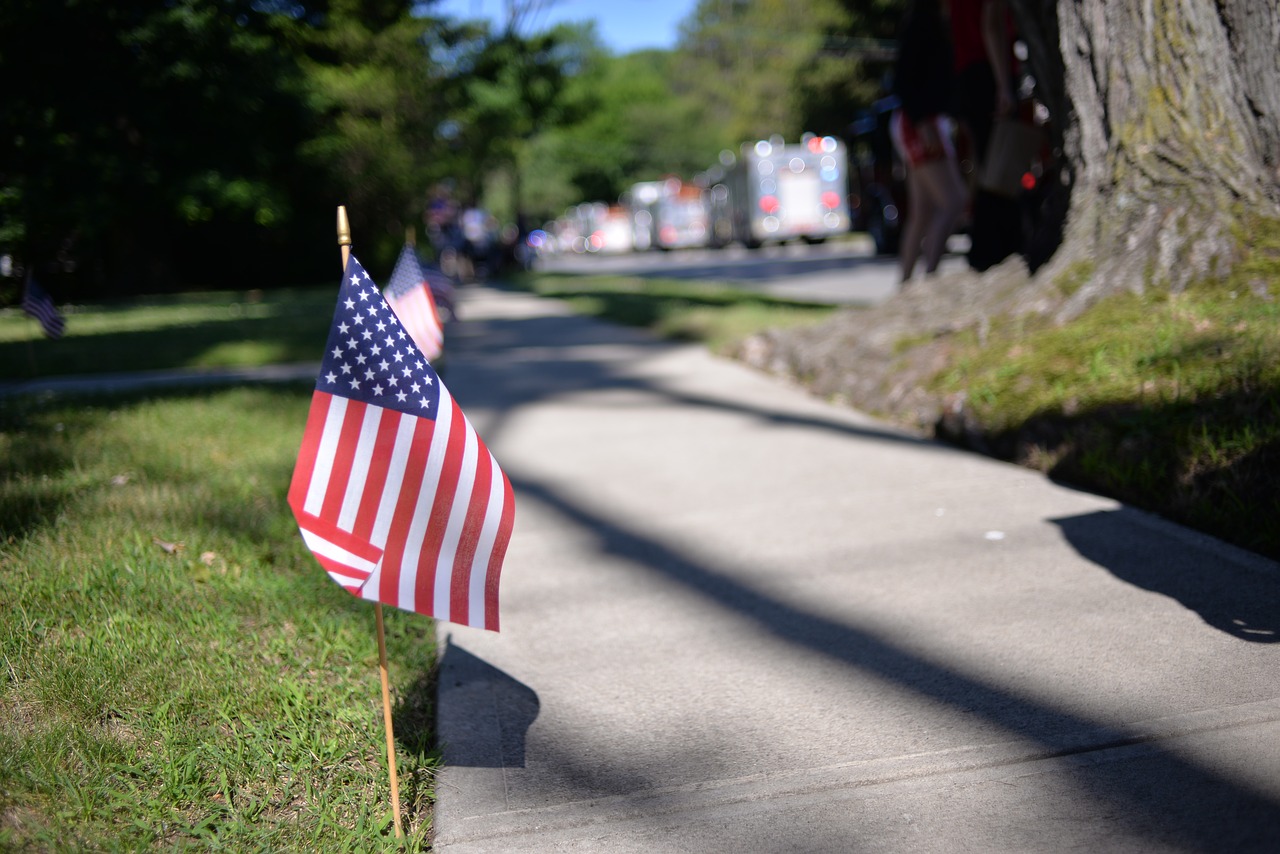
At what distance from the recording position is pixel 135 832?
264 cm

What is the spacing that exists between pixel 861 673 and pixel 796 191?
35306mm

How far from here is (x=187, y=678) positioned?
10.9 ft

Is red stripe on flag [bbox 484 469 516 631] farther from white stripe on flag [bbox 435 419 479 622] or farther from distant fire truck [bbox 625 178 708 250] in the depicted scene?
distant fire truck [bbox 625 178 708 250]

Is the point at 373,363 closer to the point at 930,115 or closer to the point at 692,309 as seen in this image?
the point at 930,115

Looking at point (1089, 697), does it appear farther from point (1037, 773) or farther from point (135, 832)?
point (135, 832)

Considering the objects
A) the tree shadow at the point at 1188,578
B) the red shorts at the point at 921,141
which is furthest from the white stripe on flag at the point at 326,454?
the red shorts at the point at 921,141

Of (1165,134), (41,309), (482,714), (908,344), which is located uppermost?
(1165,134)

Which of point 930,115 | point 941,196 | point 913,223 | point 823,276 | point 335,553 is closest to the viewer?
point 335,553

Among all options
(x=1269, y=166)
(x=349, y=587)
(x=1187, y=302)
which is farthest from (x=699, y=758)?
(x=1269, y=166)

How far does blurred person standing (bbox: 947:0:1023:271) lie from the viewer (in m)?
8.10

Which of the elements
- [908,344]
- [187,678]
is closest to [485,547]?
[187,678]

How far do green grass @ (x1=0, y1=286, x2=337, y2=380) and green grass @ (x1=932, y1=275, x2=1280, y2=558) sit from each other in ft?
22.3

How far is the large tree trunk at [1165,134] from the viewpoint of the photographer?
559 cm

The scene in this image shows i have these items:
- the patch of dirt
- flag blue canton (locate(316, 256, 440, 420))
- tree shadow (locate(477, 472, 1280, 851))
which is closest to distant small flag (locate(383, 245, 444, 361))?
the patch of dirt
